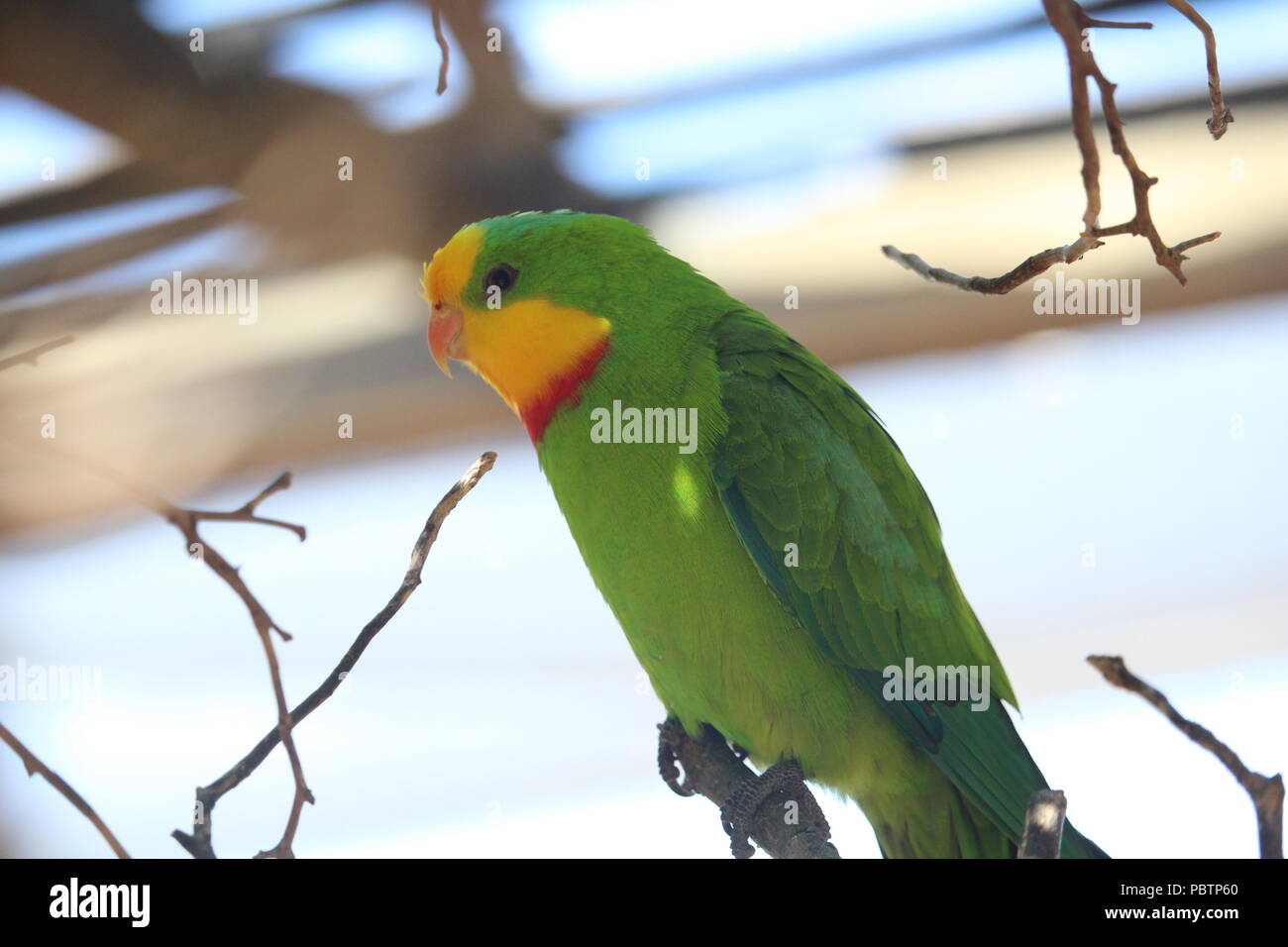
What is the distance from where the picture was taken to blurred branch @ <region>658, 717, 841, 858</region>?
2.08 meters

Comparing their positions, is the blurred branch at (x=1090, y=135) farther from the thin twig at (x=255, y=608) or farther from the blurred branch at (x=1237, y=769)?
the thin twig at (x=255, y=608)

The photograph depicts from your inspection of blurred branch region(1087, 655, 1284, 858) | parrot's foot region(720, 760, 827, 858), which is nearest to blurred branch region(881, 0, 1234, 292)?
→ blurred branch region(1087, 655, 1284, 858)

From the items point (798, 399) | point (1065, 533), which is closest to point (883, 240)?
point (1065, 533)

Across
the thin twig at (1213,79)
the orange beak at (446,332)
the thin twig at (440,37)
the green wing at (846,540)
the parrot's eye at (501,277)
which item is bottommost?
the green wing at (846,540)

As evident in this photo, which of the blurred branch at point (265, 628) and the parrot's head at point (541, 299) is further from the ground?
the parrot's head at point (541, 299)

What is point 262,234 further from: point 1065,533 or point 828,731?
point 1065,533

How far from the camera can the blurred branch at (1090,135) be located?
1.11 metres

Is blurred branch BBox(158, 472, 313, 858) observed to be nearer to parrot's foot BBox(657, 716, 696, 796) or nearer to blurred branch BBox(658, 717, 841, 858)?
blurred branch BBox(658, 717, 841, 858)

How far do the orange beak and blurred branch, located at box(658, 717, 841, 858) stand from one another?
920 millimetres

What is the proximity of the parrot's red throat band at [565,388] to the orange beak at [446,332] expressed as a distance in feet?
0.65

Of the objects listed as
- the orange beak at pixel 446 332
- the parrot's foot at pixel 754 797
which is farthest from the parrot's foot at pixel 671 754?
the orange beak at pixel 446 332
